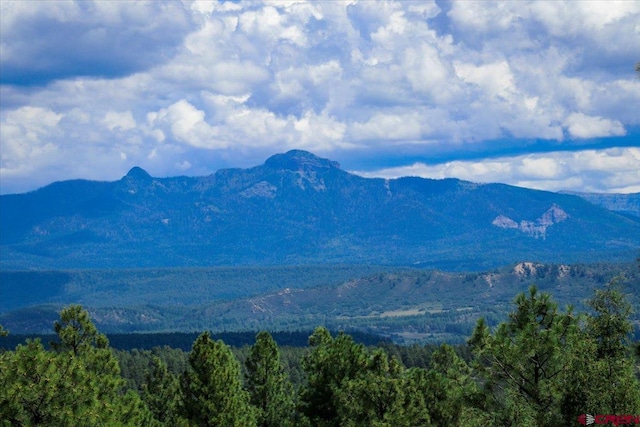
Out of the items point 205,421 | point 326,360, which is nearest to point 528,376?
point 326,360

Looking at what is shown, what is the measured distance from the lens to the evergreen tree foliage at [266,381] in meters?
76.5

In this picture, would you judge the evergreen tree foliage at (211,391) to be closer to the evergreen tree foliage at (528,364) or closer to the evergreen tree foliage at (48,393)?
the evergreen tree foliage at (48,393)

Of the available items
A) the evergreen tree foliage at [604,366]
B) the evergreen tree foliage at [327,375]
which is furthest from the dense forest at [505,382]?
the evergreen tree foliage at [327,375]

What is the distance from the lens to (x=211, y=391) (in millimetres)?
61906

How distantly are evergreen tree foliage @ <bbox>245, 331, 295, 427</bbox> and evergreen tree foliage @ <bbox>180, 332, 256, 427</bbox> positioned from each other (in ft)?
44.2

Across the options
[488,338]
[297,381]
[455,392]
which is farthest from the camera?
[297,381]

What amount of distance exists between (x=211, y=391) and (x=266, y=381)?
15262 millimetres

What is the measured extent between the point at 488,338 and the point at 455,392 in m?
4.48

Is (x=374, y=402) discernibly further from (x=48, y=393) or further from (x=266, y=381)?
(x=266, y=381)

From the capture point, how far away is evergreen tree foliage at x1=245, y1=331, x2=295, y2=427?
76500 mm

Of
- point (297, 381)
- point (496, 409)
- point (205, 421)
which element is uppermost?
point (496, 409)

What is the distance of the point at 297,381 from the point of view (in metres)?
189

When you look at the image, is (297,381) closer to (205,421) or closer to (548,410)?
(205,421)

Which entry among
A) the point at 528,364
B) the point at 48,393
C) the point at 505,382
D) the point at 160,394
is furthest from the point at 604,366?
the point at 160,394
